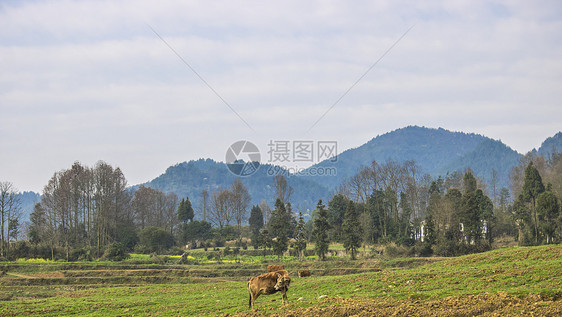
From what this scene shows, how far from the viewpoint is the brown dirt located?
12102 millimetres

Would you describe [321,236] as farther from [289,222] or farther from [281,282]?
[281,282]

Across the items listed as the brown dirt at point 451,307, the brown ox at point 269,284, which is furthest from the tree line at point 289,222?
the brown dirt at point 451,307

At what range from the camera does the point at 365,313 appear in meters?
13.2

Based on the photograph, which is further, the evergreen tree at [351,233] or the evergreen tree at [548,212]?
the evergreen tree at [351,233]

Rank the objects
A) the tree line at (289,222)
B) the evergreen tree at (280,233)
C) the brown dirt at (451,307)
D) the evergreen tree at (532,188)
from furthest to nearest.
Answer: the evergreen tree at (280,233) < the evergreen tree at (532,188) < the tree line at (289,222) < the brown dirt at (451,307)

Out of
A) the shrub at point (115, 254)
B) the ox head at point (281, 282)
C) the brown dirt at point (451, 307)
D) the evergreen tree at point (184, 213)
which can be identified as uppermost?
the evergreen tree at point (184, 213)

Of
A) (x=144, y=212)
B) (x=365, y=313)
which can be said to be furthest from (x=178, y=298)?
(x=144, y=212)

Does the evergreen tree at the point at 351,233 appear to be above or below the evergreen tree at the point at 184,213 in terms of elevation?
below

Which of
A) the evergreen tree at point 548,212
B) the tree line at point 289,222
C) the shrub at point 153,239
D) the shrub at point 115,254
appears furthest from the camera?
the shrub at point 153,239

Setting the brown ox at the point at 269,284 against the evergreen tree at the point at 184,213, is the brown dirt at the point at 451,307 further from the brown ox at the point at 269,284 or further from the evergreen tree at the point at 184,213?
the evergreen tree at the point at 184,213

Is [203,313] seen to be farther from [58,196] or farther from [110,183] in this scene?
[110,183]

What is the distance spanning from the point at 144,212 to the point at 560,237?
66.3 metres

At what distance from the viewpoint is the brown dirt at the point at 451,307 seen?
12.1 metres

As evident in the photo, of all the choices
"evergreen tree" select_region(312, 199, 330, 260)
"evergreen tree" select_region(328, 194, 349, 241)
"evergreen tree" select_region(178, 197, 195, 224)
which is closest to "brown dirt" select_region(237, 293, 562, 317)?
"evergreen tree" select_region(312, 199, 330, 260)
